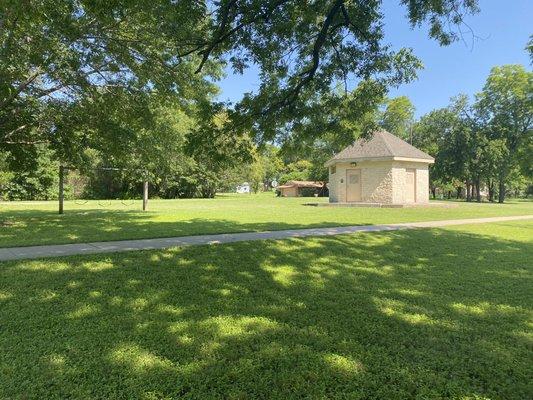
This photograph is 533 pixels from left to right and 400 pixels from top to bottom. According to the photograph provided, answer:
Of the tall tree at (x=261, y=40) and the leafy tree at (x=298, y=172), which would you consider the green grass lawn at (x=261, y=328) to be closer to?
the tall tree at (x=261, y=40)

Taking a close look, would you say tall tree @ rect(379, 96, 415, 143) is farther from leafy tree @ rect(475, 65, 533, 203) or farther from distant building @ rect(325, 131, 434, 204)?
distant building @ rect(325, 131, 434, 204)

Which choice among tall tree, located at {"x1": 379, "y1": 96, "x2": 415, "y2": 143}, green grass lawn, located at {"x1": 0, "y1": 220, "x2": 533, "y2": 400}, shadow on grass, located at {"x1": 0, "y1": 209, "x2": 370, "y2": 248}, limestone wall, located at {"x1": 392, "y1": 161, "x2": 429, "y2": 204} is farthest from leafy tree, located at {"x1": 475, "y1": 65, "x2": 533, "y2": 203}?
green grass lawn, located at {"x1": 0, "y1": 220, "x2": 533, "y2": 400}

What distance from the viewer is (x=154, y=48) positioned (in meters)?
11.8

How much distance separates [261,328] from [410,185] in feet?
80.0

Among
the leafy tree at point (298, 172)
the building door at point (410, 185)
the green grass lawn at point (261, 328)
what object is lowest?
the green grass lawn at point (261, 328)

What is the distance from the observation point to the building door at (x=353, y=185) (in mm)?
26625

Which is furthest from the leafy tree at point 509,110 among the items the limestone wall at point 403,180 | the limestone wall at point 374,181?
the limestone wall at point 374,181

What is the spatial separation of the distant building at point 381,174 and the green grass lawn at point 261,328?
18.3 meters

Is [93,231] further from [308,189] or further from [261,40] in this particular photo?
[308,189]

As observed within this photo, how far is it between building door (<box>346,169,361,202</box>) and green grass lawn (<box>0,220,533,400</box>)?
19.2 m

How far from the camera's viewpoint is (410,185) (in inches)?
1045

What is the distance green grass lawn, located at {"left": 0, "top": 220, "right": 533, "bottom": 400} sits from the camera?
309 centimetres

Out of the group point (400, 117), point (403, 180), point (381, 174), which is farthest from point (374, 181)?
point (400, 117)

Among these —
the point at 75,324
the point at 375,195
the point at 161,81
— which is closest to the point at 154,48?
the point at 161,81
